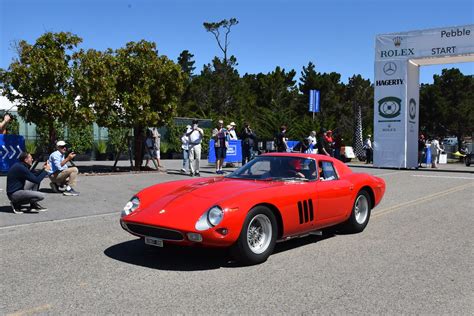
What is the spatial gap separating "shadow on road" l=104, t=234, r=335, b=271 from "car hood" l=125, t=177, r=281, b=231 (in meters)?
0.51

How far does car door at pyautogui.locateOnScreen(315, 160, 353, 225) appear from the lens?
626 centimetres

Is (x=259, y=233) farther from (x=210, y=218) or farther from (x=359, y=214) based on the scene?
(x=359, y=214)

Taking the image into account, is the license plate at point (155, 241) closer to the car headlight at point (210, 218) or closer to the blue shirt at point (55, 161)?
the car headlight at point (210, 218)

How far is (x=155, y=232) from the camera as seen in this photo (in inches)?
203

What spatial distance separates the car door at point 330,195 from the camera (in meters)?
6.26

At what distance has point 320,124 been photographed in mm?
32812

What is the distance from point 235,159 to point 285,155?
14.0 m

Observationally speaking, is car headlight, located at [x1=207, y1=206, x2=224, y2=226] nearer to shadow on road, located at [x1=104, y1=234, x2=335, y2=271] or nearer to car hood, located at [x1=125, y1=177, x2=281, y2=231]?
car hood, located at [x1=125, y1=177, x2=281, y2=231]

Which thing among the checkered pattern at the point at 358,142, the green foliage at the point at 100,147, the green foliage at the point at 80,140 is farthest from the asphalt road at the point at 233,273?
the checkered pattern at the point at 358,142

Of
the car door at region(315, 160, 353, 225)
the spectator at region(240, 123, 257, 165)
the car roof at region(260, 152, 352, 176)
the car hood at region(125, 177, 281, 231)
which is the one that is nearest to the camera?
the car hood at region(125, 177, 281, 231)

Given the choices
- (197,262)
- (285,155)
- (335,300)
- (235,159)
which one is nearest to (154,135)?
(235,159)

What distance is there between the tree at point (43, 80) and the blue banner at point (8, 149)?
2.95 feet

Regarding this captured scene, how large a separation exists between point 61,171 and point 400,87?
55.6 ft

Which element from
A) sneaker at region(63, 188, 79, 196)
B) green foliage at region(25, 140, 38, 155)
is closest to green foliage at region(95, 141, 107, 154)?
green foliage at region(25, 140, 38, 155)
